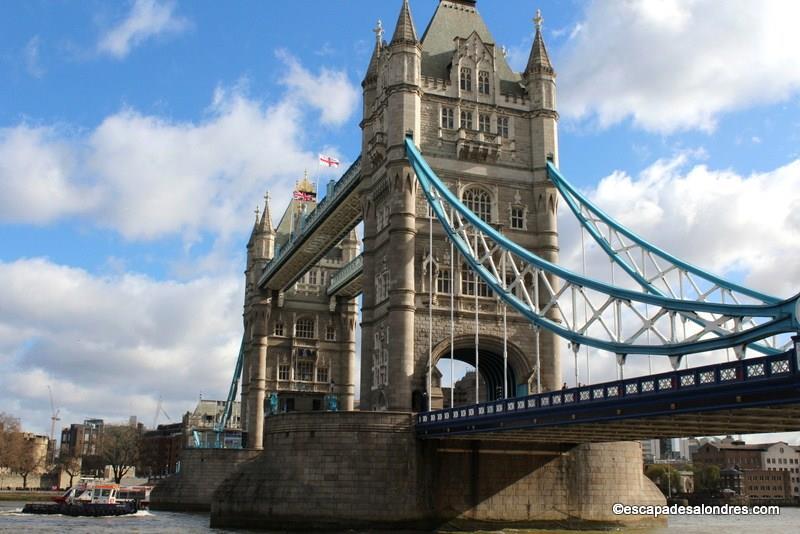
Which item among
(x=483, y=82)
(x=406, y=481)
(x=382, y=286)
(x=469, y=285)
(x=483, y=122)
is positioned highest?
(x=483, y=82)

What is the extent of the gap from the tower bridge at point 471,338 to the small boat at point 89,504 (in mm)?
15451

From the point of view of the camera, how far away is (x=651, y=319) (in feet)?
105

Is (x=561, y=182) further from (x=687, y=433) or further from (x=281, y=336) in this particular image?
(x=281, y=336)

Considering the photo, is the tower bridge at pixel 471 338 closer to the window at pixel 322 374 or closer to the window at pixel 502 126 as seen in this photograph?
the window at pixel 502 126

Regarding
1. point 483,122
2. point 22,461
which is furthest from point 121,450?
point 483,122

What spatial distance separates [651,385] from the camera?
28062 mm

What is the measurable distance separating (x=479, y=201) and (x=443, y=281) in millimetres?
5098

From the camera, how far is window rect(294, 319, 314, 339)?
81.3 m

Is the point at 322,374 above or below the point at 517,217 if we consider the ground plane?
below

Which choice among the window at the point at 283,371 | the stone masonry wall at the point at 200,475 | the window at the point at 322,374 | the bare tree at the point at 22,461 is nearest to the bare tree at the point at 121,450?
the bare tree at the point at 22,461

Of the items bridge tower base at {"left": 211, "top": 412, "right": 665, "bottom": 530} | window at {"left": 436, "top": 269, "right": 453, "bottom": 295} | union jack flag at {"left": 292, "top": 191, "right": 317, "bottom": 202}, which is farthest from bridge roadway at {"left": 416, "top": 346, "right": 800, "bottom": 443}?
union jack flag at {"left": 292, "top": 191, "right": 317, "bottom": 202}

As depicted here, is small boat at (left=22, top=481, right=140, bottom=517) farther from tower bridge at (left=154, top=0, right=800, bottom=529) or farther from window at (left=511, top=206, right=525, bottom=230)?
window at (left=511, top=206, right=525, bottom=230)

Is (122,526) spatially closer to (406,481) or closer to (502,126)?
(406,481)

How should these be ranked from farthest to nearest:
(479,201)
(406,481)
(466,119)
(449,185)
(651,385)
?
(466,119), (479,201), (449,185), (406,481), (651,385)
